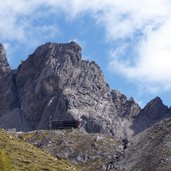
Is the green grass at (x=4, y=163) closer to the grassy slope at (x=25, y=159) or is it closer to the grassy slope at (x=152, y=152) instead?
the grassy slope at (x=25, y=159)

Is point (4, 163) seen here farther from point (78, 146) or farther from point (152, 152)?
point (78, 146)

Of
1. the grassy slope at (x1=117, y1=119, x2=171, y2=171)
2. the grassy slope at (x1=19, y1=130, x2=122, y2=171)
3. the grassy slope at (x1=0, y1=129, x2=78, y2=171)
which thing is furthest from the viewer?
the grassy slope at (x1=19, y1=130, x2=122, y2=171)

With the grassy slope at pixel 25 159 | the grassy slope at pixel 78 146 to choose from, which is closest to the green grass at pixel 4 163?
the grassy slope at pixel 25 159

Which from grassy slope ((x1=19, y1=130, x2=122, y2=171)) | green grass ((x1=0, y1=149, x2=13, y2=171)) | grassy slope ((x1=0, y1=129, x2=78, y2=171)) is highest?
grassy slope ((x1=19, y1=130, x2=122, y2=171))

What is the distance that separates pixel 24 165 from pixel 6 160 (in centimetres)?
4293

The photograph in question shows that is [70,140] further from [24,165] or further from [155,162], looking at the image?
[24,165]

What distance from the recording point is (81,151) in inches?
6594

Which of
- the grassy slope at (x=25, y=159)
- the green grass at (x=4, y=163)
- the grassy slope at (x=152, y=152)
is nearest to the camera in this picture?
the green grass at (x=4, y=163)

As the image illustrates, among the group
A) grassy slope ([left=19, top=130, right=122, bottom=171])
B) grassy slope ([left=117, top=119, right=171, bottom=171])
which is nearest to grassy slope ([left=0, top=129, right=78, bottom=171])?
grassy slope ([left=117, top=119, right=171, bottom=171])

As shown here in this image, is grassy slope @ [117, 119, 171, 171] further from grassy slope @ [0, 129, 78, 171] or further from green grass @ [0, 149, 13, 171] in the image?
green grass @ [0, 149, 13, 171]

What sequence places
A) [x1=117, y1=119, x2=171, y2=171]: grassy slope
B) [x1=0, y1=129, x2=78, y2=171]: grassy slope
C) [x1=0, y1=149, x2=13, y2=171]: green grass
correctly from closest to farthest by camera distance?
1. [x1=0, y1=149, x2=13, y2=171]: green grass
2. [x1=0, y1=129, x2=78, y2=171]: grassy slope
3. [x1=117, y1=119, x2=171, y2=171]: grassy slope

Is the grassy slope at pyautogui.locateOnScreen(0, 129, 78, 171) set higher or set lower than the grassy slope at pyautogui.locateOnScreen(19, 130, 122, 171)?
lower

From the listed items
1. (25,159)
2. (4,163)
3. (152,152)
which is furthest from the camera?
(152,152)

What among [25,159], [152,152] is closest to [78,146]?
[152,152]
